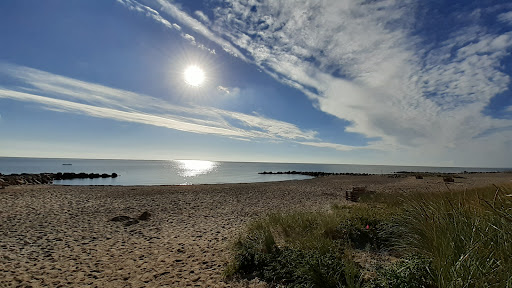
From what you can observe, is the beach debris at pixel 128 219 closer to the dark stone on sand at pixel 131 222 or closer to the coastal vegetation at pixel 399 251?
the dark stone on sand at pixel 131 222

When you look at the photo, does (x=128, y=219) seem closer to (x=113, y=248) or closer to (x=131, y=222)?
(x=131, y=222)

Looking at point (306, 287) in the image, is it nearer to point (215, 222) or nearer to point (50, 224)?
point (215, 222)

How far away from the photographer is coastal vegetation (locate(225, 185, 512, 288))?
320 centimetres

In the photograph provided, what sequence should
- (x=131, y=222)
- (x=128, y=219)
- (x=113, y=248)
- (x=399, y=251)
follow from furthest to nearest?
1. (x=128, y=219)
2. (x=131, y=222)
3. (x=113, y=248)
4. (x=399, y=251)

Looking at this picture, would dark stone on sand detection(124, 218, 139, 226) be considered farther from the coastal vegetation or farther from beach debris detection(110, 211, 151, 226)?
the coastal vegetation

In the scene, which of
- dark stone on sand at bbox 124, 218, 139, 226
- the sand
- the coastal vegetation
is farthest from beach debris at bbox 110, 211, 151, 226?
the coastal vegetation

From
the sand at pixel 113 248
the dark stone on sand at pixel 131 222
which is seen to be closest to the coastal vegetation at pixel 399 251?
the sand at pixel 113 248

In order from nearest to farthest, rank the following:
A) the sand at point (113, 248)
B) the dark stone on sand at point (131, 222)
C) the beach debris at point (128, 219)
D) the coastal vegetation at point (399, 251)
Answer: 1. the coastal vegetation at point (399, 251)
2. the sand at point (113, 248)
3. the dark stone on sand at point (131, 222)
4. the beach debris at point (128, 219)

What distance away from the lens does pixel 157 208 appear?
14.6 meters

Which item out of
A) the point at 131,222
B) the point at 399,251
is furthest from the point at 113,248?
the point at 399,251

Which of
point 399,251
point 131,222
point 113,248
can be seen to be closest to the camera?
point 399,251

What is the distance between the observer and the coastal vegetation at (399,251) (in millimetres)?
3205

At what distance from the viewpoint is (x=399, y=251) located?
18.6 feet

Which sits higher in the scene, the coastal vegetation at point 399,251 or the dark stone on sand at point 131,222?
the coastal vegetation at point 399,251
